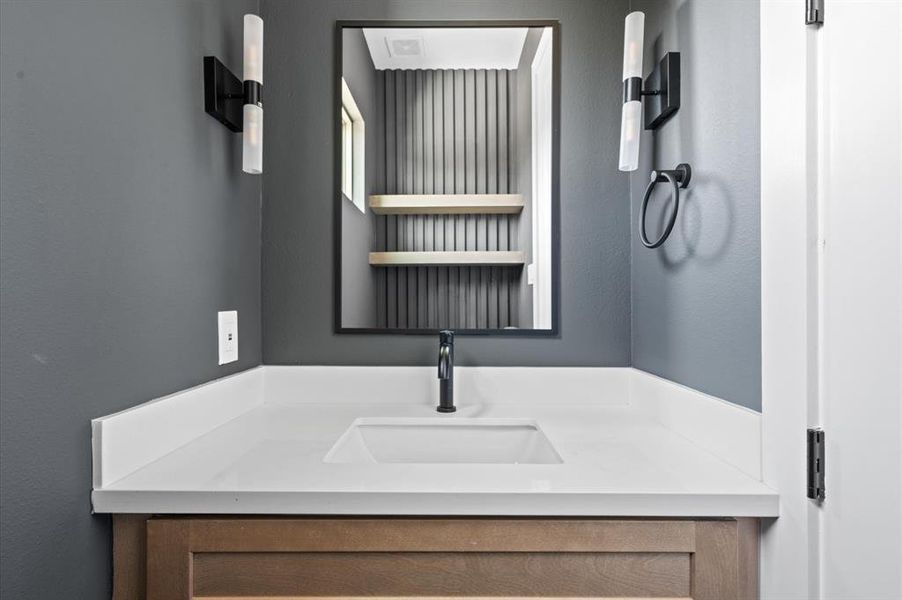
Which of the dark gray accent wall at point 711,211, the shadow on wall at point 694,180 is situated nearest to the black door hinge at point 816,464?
the dark gray accent wall at point 711,211

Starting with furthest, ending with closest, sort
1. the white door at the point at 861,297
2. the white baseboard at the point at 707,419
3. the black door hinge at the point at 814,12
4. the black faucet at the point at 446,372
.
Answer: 1. the black faucet at the point at 446,372
2. the white baseboard at the point at 707,419
3. the black door hinge at the point at 814,12
4. the white door at the point at 861,297

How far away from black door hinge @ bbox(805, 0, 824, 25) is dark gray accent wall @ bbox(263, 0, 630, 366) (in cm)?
64

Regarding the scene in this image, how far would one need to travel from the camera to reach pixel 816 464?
646mm

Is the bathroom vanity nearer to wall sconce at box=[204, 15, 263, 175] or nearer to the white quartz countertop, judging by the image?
the white quartz countertop

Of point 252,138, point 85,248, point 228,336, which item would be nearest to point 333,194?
point 252,138

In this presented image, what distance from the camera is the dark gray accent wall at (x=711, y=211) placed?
79cm

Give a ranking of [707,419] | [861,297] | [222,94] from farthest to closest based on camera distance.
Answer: [222,94]
[707,419]
[861,297]

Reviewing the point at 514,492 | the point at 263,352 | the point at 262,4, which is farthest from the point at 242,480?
the point at 262,4

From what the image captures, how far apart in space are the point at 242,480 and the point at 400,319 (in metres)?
0.63

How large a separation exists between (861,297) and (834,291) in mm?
42

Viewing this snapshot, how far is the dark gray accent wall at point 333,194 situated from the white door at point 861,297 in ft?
2.15

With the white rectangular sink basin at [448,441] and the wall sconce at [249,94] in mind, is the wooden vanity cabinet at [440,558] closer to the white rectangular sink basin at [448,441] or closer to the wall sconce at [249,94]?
the white rectangular sink basin at [448,441]

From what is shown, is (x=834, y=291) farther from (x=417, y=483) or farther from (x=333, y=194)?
(x=333, y=194)

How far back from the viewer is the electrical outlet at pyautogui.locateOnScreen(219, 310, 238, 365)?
1078 millimetres
